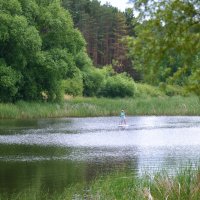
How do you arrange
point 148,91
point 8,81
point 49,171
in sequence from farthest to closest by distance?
point 148,91 < point 8,81 < point 49,171

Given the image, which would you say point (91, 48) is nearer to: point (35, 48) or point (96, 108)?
point (96, 108)

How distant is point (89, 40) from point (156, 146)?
69030mm

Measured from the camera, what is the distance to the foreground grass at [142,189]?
13.0m

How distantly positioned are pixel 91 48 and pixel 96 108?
4643 cm

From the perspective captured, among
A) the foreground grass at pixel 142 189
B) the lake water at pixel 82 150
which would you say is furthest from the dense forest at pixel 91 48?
the lake water at pixel 82 150

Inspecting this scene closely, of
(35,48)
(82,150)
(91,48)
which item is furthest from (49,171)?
(91,48)

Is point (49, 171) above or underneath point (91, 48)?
underneath

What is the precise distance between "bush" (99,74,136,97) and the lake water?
22.6 meters

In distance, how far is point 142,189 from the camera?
1374 cm

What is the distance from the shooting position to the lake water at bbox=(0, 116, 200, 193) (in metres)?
19.9

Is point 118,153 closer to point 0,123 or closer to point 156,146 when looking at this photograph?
point 156,146

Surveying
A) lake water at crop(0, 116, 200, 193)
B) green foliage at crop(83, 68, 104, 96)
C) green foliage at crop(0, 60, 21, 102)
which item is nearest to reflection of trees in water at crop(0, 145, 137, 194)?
lake water at crop(0, 116, 200, 193)

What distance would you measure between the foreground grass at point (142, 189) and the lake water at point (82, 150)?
1011 mm

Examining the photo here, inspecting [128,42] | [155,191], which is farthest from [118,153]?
[128,42]
